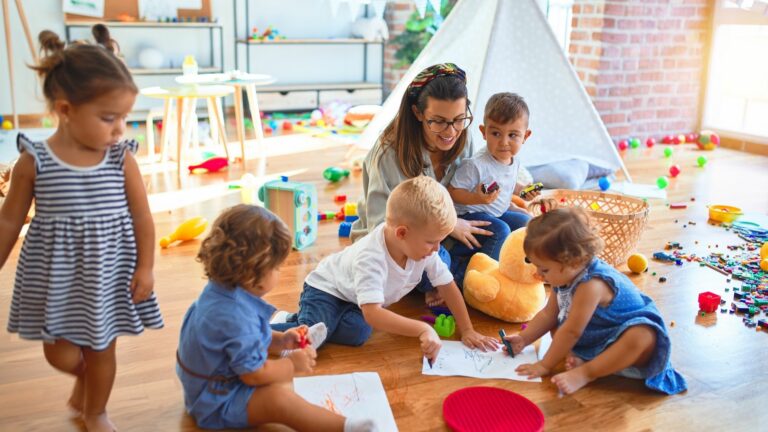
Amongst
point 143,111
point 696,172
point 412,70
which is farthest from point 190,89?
point 696,172

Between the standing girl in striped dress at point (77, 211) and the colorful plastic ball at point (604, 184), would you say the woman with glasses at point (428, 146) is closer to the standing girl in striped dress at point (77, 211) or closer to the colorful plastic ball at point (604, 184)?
the standing girl in striped dress at point (77, 211)

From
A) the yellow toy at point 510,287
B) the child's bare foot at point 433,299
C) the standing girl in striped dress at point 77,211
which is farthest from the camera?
the child's bare foot at point 433,299

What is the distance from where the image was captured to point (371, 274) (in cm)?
156

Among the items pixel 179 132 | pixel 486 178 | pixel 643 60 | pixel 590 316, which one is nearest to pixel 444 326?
pixel 590 316

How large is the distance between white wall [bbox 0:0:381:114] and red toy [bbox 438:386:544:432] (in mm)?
4117

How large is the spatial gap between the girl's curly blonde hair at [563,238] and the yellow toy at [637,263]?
813 mm

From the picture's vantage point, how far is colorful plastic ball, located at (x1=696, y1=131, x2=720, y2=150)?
430cm

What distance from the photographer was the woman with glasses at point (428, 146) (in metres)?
1.88

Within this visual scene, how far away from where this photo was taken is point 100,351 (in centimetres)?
125

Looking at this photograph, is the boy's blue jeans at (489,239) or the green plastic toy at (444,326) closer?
the green plastic toy at (444,326)

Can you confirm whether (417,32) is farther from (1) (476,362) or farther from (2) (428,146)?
(1) (476,362)

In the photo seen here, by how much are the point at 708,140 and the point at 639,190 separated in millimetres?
1395

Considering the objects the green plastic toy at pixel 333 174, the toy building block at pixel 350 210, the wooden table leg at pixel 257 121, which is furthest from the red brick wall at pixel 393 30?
the toy building block at pixel 350 210

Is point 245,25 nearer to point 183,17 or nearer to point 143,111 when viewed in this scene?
point 183,17
